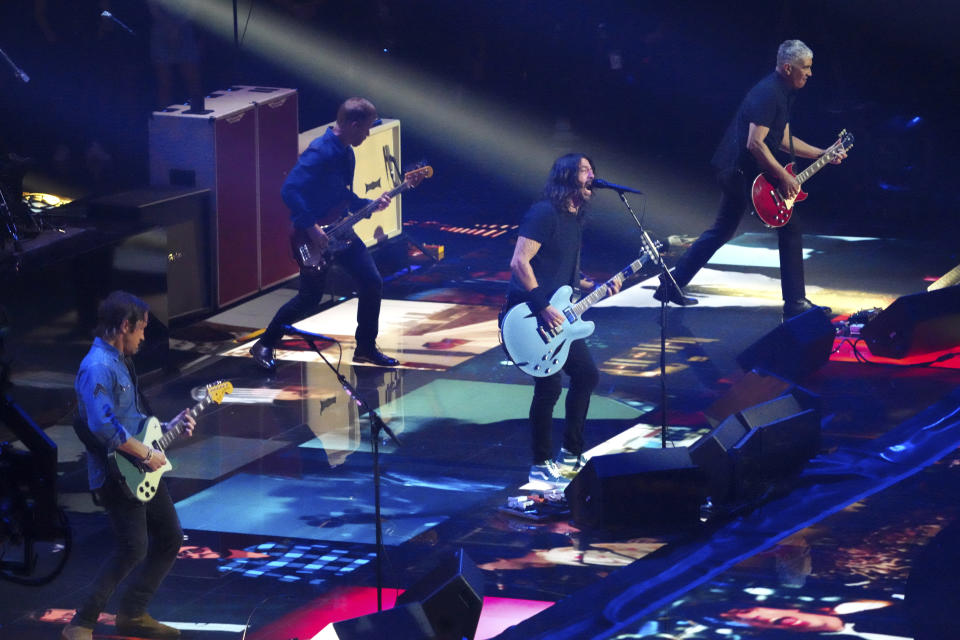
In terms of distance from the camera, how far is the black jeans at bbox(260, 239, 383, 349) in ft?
29.5

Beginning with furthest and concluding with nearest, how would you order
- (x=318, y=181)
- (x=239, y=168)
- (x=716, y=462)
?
(x=239, y=168), (x=318, y=181), (x=716, y=462)

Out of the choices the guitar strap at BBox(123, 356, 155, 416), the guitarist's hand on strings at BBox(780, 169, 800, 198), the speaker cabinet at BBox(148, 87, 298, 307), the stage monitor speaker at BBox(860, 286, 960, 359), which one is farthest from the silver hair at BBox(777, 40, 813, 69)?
the guitar strap at BBox(123, 356, 155, 416)

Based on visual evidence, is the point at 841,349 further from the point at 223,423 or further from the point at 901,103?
the point at 901,103

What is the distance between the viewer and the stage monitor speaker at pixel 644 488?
20.4ft

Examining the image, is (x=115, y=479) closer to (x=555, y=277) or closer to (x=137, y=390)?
(x=137, y=390)

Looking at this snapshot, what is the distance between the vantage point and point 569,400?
277 inches

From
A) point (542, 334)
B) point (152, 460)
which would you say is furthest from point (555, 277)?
point (152, 460)

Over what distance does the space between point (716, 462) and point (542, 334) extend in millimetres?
1026

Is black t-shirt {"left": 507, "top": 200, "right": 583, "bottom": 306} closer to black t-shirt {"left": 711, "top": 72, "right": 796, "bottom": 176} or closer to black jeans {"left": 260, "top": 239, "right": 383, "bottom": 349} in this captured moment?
black jeans {"left": 260, "top": 239, "right": 383, "bottom": 349}

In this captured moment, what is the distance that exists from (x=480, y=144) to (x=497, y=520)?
9.89 m

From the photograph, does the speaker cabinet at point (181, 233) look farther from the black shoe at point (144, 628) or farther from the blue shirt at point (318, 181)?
the black shoe at point (144, 628)

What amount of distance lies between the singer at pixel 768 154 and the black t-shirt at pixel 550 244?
2.36m

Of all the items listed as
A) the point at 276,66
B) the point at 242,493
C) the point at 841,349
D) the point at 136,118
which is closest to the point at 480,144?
the point at 276,66

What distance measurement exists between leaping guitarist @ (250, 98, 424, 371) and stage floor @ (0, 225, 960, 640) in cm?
24
